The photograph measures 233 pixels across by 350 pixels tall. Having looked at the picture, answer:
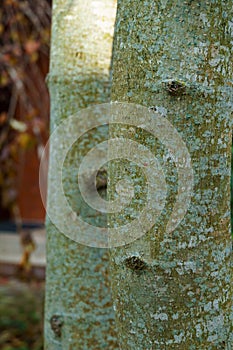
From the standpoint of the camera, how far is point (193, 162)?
1.00m

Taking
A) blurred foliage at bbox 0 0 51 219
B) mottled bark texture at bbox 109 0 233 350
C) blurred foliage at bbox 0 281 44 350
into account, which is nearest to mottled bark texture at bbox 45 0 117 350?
mottled bark texture at bbox 109 0 233 350

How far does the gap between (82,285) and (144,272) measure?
76 centimetres

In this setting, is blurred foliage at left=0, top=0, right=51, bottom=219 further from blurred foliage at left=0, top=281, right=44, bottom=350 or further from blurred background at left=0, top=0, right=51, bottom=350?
blurred foliage at left=0, top=281, right=44, bottom=350

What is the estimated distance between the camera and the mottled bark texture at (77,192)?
1.75 m

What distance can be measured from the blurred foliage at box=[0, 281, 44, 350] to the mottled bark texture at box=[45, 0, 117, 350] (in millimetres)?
2080

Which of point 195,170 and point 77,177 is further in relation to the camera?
point 77,177

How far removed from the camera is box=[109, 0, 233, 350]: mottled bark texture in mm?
994

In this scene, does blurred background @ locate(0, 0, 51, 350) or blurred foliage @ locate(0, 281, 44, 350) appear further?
blurred background @ locate(0, 0, 51, 350)

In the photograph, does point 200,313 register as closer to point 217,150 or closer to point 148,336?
point 148,336

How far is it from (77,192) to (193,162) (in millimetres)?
832

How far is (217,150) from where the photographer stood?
1017 mm

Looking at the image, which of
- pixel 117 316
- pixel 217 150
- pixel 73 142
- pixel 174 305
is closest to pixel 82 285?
pixel 73 142

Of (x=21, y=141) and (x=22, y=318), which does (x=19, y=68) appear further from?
(x=22, y=318)

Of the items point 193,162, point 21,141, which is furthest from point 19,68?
point 193,162
